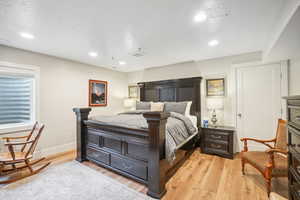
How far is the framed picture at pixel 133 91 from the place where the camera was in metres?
5.10

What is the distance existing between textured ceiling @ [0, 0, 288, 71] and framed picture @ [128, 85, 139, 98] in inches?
80.7

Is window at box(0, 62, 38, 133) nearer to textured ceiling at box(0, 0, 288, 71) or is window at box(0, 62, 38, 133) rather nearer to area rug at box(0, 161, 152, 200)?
textured ceiling at box(0, 0, 288, 71)

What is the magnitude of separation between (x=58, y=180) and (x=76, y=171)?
0.31m

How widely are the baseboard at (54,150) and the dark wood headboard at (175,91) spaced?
254 cm

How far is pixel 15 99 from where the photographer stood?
299cm

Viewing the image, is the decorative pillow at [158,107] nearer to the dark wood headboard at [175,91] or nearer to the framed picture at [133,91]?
the dark wood headboard at [175,91]

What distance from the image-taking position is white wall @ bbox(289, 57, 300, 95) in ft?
8.72

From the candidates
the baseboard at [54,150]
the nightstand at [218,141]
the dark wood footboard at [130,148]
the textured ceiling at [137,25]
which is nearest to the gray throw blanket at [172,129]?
the dark wood footboard at [130,148]

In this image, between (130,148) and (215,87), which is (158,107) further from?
(130,148)

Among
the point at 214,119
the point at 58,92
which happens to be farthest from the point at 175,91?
the point at 58,92

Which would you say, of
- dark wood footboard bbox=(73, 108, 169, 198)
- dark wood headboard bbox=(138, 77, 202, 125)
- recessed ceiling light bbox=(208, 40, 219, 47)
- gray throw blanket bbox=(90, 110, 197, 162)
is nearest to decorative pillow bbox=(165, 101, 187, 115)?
dark wood headboard bbox=(138, 77, 202, 125)

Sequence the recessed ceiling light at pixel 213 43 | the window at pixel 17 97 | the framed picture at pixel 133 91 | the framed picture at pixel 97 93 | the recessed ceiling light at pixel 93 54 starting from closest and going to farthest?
the recessed ceiling light at pixel 213 43, the window at pixel 17 97, the recessed ceiling light at pixel 93 54, the framed picture at pixel 97 93, the framed picture at pixel 133 91

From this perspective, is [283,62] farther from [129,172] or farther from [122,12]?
[129,172]

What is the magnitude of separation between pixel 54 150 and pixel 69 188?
1.76 metres
